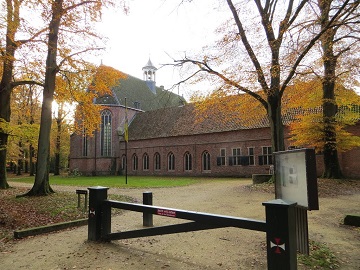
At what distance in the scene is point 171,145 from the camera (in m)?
30.8

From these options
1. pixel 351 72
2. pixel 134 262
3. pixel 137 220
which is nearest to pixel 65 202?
pixel 137 220

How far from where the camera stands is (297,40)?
11.1 metres

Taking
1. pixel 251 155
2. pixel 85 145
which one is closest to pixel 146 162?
pixel 85 145

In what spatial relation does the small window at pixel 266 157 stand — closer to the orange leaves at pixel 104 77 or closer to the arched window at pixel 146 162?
the arched window at pixel 146 162

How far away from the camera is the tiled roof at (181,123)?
A: 82.4 ft

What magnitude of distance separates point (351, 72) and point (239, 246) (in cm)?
1469

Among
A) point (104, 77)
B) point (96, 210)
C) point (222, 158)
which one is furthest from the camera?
point (222, 158)

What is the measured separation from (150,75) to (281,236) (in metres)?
46.6

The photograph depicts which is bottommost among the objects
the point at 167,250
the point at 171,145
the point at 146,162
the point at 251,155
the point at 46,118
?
the point at 167,250

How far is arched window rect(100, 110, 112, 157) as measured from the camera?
36.1m

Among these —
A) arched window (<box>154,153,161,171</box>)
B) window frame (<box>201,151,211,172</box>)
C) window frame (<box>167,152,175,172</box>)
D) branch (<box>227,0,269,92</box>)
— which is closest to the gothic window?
arched window (<box>154,153,161,171</box>)

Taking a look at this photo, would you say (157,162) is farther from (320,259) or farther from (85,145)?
(320,259)

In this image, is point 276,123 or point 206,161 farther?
point 206,161

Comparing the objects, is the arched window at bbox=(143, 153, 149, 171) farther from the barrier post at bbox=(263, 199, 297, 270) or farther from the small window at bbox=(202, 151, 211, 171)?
the barrier post at bbox=(263, 199, 297, 270)
